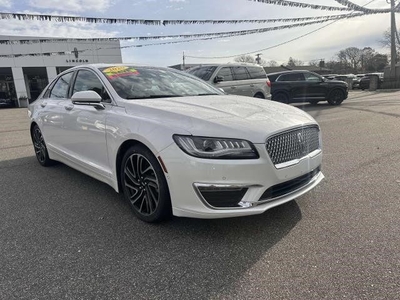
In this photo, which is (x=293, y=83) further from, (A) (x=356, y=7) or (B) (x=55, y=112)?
(B) (x=55, y=112)

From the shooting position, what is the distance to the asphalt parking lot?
2133 mm

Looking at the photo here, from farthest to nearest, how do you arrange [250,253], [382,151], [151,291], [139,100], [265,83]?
[265,83]
[382,151]
[139,100]
[250,253]
[151,291]

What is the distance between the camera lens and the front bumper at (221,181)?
98.7 inches

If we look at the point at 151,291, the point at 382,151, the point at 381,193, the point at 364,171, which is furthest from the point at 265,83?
the point at 151,291

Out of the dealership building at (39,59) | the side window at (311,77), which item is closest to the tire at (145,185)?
the side window at (311,77)

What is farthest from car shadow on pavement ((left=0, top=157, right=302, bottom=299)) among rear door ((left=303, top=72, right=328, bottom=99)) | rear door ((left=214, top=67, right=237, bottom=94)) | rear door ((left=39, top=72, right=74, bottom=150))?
rear door ((left=303, top=72, right=328, bottom=99))

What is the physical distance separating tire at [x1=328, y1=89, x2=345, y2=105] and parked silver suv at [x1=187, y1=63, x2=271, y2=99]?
183 inches

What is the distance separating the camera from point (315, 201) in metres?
3.46

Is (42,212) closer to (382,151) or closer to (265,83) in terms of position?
(382,151)

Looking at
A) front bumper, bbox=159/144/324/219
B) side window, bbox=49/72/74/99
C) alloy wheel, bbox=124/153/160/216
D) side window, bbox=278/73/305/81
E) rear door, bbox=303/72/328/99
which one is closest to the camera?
front bumper, bbox=159/144/324/219

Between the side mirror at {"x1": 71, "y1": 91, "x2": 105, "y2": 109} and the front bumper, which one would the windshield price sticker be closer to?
the side mirror at {"x1": 71, "y1": 91, "x2": 105, "y2": 109}

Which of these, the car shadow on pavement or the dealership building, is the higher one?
the dealership building

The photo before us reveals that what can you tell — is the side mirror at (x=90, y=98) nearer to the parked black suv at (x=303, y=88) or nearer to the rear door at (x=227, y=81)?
the rear door at (x=227, y=81)

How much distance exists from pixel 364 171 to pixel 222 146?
287 centimetres
